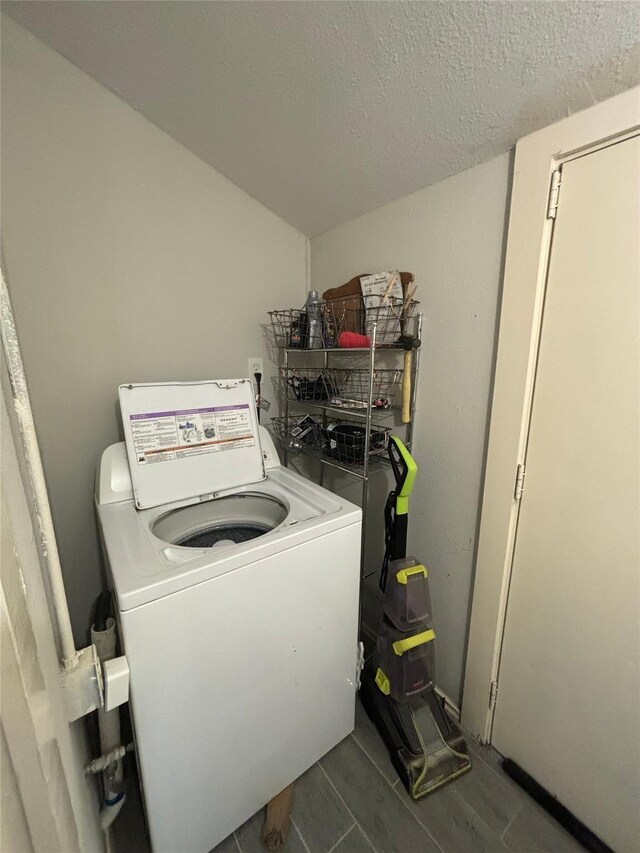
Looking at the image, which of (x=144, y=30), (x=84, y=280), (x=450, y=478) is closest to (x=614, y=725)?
(x=450, y=478)

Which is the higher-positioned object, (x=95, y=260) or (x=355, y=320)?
(x=95, y=260)

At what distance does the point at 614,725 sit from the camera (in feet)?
3.12

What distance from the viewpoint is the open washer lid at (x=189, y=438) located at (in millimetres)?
1216

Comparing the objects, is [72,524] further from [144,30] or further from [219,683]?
[144,30]

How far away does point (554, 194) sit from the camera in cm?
93

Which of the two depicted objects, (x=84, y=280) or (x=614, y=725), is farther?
(x=84, y=280)

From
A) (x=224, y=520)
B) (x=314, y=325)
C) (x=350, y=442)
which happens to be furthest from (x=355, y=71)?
(x=224, y=520)

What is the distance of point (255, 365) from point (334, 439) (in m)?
0.59

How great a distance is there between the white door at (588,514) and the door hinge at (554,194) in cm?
1

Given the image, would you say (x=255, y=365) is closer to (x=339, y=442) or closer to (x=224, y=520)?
(x=339, y=442)

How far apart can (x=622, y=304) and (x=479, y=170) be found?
24.2 inches

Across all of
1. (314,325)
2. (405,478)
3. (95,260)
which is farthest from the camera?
(314,325)

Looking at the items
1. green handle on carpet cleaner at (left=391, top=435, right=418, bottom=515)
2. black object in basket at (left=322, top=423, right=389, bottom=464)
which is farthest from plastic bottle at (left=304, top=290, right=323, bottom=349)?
green handle on carpet cleaner at (left=391, top=435, right=418, bottom=515)

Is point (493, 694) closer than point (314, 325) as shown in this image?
Yes
